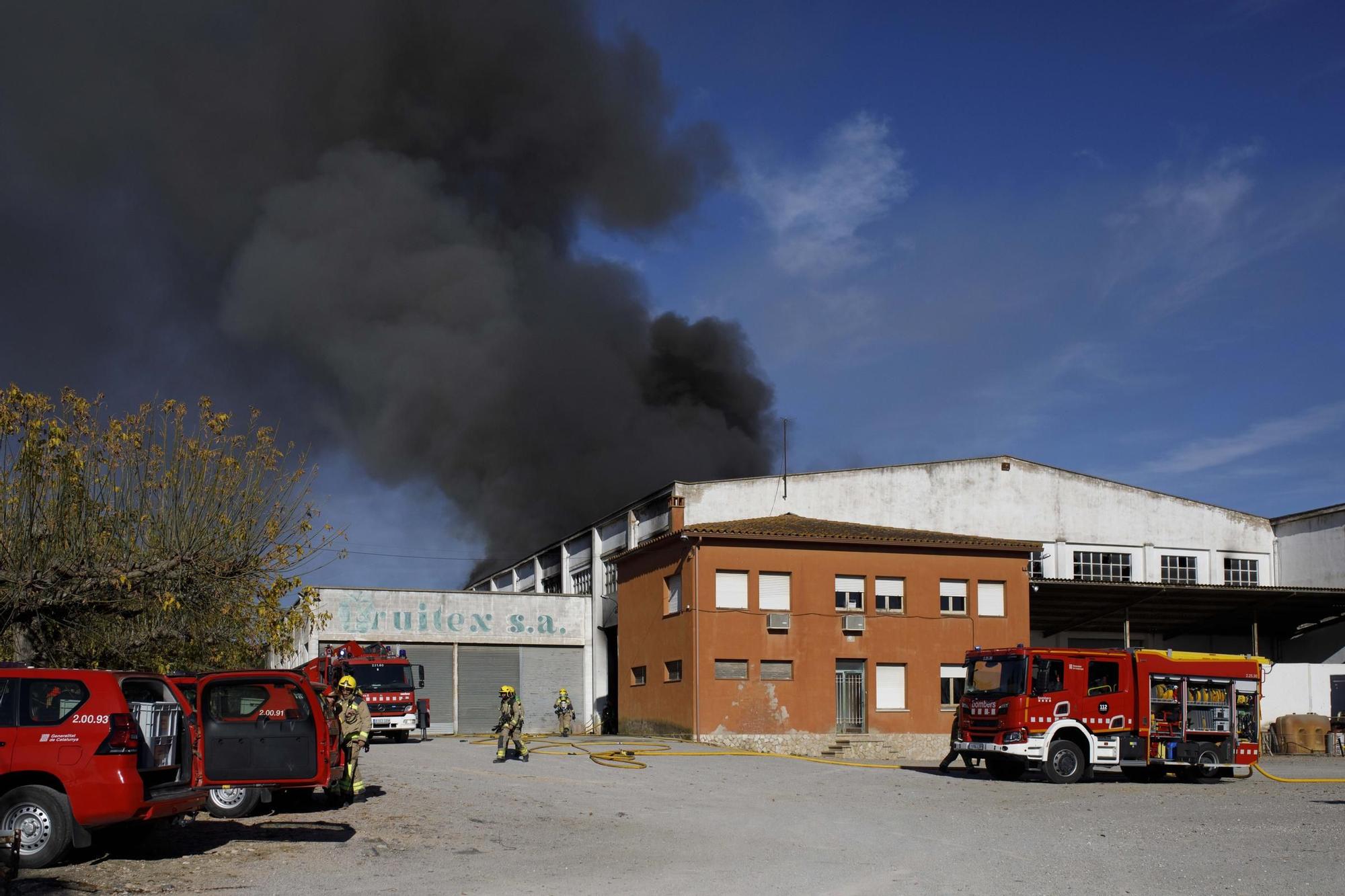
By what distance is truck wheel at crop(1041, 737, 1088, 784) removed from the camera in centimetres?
2267

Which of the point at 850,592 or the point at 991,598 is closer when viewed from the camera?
the point at 850,592

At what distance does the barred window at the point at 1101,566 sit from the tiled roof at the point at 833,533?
585 centimetres

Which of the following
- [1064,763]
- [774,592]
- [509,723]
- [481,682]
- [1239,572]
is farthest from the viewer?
[1239,572]

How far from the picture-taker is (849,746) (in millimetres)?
33219

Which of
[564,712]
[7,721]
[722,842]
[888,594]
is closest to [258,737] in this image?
[7,721]

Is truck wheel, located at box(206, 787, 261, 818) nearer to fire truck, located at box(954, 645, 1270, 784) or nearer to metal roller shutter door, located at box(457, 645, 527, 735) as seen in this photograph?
fire truck, located at box(954, 645, 1270, 784)

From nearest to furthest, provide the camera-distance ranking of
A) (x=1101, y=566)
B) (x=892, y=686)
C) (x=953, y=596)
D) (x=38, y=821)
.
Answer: (x=38, y=821), (x=892, y=686), (x=953, y=596), (x=1101, y=566)

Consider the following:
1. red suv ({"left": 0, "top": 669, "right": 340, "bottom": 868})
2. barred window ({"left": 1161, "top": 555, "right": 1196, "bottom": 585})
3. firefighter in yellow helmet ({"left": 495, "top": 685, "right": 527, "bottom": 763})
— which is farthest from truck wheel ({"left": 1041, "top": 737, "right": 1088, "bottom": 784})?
barred window ({"left": 1161, "top": 555, "right": 1196, "bottom": 585})

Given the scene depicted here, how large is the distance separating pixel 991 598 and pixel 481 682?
627 inches

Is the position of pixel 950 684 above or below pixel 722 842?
below

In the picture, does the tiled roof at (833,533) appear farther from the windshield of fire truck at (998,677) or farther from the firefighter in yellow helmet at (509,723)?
the firefighter in yellow helmet at (509,723)

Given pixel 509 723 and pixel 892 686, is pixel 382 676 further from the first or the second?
pixel 892 686

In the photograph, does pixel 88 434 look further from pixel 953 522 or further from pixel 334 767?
pixel 953 522

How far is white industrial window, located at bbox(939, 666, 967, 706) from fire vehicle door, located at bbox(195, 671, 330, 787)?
81.8ft
